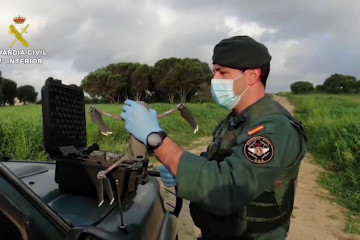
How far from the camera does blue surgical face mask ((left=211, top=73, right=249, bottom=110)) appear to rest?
1.72 m

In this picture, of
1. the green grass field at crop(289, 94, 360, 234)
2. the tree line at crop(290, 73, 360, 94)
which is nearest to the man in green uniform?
the green grass field at crop(289, 94, 360, 234)

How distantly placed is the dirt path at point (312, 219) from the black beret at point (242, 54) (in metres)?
2.57

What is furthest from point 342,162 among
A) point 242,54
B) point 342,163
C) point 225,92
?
point 242,54

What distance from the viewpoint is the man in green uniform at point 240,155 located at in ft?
4.26

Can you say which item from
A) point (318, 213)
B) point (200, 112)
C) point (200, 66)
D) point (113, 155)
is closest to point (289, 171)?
point (113, 155)

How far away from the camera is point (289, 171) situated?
150 centimetres

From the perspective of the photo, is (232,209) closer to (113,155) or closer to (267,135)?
(267,135)

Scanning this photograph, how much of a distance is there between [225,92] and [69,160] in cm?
82

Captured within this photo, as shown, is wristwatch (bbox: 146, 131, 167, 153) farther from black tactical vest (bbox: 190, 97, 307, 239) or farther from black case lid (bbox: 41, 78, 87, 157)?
black case lid (bbox: 41, 78, 87, 157)

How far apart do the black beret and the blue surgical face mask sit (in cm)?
11

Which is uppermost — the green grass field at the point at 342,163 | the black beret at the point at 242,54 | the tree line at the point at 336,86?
the tree line at the point at 336,86

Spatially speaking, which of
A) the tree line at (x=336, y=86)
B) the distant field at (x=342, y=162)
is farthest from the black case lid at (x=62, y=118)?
the tree line at (x=336, y=86)

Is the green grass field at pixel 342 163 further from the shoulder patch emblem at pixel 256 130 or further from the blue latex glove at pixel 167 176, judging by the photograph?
the shoulder patch emblem at pixel 256 130

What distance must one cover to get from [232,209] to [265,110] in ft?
1.59
